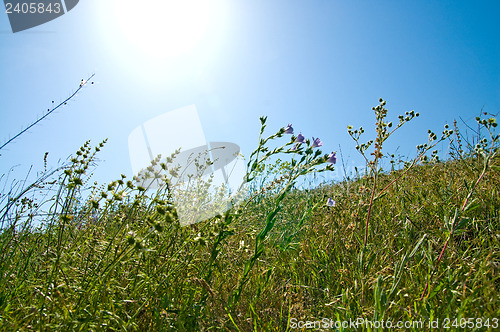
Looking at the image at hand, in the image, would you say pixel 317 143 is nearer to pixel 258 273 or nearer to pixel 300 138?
pixel 300 138

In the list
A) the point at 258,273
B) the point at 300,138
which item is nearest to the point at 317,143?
the point at 300,138

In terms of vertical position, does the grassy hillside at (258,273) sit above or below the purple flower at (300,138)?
below

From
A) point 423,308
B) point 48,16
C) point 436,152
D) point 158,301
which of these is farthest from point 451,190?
point 48,16

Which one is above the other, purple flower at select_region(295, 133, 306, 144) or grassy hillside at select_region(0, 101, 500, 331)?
purple flower at select_region(295, 133, 306, 144)

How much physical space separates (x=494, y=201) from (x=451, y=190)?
0.30 meters

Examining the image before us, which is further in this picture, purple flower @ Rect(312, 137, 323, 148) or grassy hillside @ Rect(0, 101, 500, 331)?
purple flower @ Rect(312, 137, 323, 148)

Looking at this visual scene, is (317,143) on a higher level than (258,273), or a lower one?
higher

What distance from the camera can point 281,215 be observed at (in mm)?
3283

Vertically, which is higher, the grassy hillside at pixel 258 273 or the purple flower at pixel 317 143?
the purple flower at pixel 317 143

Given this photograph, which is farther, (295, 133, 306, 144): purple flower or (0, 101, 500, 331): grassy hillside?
(295, 133, 306, 144): purple flower

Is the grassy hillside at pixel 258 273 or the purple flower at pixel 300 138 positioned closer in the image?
the grassy hillside at pixel 258 273

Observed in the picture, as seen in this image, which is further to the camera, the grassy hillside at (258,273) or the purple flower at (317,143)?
the purple flower at (317,143)

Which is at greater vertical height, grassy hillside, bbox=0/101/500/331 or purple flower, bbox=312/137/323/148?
purple flower, bbox=312/137/323/148

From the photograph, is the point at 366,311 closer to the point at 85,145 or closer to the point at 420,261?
the point at 420,261
